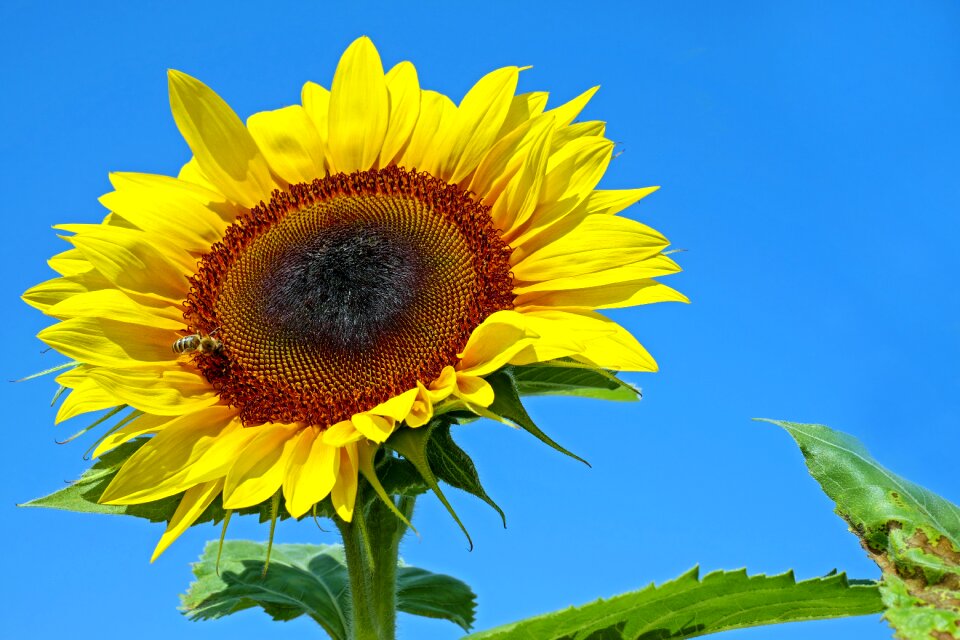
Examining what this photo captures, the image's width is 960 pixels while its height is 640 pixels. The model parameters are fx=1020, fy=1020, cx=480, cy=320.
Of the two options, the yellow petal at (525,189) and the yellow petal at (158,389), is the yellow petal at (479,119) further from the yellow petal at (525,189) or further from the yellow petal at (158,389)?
the yellow petal at (158,389)

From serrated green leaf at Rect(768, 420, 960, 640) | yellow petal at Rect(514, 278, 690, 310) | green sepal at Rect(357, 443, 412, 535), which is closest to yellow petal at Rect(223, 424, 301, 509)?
green sepal at Rect(357, 443, 412, 535)

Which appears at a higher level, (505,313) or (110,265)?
(110,265)

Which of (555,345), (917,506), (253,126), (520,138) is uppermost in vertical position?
(253,126)

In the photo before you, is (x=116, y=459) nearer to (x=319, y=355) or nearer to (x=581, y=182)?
(x=319, y=355)

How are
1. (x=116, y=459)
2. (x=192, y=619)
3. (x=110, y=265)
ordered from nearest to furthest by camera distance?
1. (x=116, y=459)
2. (x=110, y=265)
3. (x=192, y=619)

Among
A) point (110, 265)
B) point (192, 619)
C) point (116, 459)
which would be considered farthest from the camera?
point (192, 619)

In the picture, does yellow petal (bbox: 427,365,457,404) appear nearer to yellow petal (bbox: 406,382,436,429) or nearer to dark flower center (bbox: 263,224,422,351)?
yellow petal (bbox: 406,382,436,429)

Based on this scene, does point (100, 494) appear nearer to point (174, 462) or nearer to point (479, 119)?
point (174, 462)

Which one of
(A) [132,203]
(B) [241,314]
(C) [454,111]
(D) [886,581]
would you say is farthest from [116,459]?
(D) [886,581]
